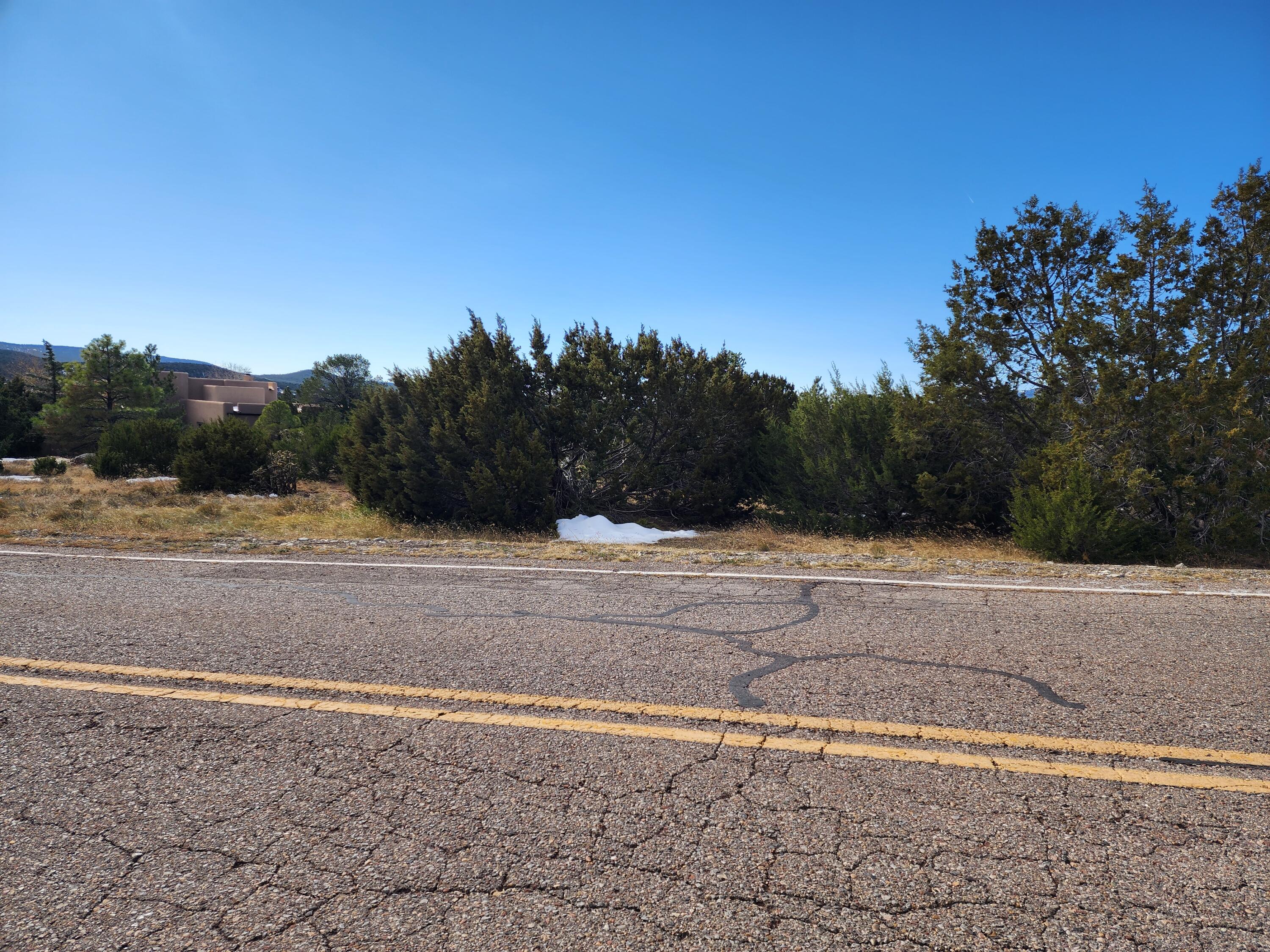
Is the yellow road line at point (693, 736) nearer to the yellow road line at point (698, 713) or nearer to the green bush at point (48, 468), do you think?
the yellow road line at point (698, 713)

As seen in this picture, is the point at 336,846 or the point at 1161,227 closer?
the point at 336,846

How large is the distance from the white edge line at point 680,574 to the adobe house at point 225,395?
2794 inches

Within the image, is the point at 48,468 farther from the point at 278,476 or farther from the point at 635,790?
the point at 635,790

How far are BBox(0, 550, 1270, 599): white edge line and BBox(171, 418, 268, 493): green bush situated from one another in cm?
1280

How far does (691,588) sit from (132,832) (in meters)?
4.64

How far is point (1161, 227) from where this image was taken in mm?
11688

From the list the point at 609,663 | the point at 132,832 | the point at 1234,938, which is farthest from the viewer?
the point at 609,663

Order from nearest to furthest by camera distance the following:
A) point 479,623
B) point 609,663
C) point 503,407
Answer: point 609,663
point 479,623
point 503,407

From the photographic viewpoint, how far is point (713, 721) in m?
3.35

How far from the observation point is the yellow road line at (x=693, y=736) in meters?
2.77

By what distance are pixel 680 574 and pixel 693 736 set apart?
4.07 meters

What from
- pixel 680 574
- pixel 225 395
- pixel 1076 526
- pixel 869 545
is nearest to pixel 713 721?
pixel 680 574

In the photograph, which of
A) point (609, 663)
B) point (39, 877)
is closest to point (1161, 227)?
point (609, 663)

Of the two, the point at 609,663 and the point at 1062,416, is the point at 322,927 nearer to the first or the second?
the point at 609,663
